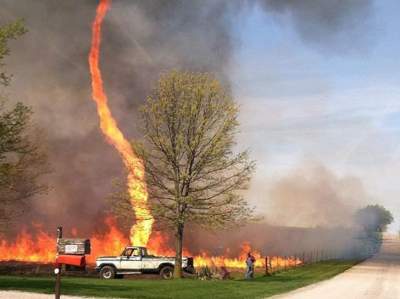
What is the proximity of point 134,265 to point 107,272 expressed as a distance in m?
1.87

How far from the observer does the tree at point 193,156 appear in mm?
37125

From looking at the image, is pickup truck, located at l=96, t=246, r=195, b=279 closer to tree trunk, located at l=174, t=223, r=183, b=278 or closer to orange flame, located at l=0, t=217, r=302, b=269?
tree trunk, located at l=174, t=223, r=183, b=278

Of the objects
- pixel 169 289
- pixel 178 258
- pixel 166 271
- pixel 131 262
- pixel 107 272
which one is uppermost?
pixel 178 258

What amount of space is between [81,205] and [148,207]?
34.5 meters

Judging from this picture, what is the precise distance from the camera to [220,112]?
1508 inches

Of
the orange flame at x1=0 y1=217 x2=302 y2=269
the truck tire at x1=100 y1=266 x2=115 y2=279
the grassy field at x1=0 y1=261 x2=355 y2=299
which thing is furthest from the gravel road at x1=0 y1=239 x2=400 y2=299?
the orange flame at x1=0 y1=217 x2=302 y2=269

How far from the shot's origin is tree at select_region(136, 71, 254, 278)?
37125 mm

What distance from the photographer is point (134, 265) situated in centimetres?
3841

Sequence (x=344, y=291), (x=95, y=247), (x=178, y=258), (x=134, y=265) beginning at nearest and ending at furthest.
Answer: (x=344, y=291), (x=178, y=258), (x=134, y=265), (x=95, y=247)

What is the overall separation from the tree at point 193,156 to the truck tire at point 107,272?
444 centimetres

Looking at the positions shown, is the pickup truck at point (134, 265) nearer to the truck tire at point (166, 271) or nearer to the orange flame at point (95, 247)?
the truck tire at point (166, 271)

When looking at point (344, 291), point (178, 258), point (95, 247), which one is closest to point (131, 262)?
point (178, 258)

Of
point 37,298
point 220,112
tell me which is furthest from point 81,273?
point 37,298

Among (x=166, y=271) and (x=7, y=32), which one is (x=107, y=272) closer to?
(x=166, y=271)
